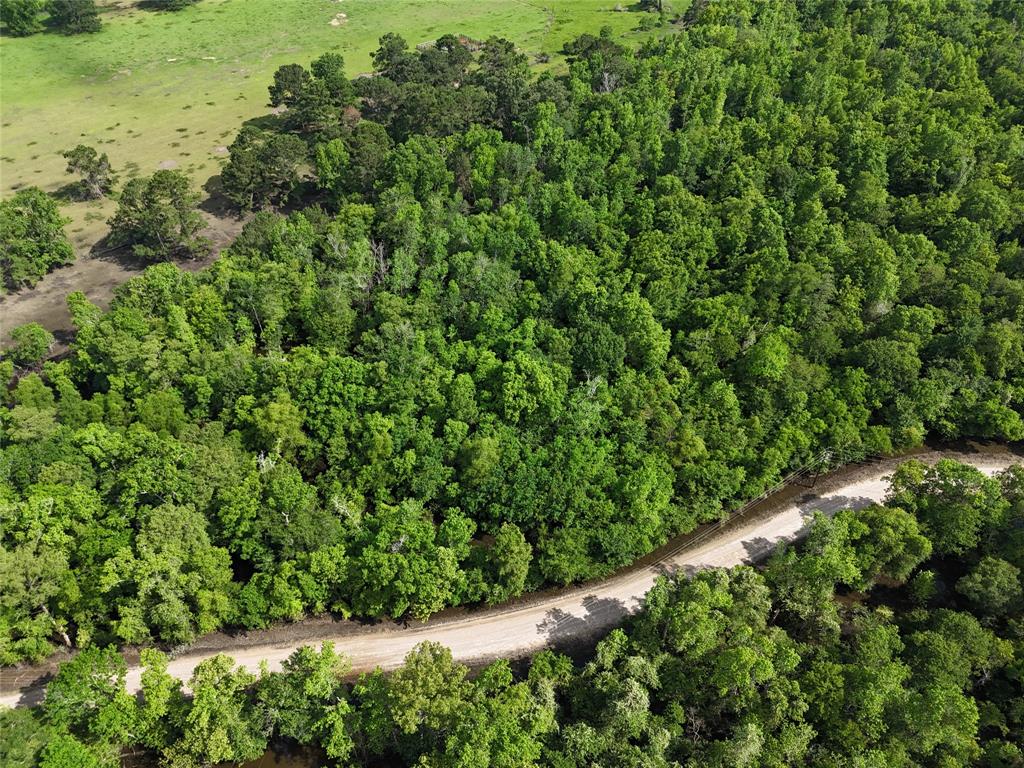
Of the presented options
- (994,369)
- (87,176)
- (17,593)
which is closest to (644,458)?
(994,369)

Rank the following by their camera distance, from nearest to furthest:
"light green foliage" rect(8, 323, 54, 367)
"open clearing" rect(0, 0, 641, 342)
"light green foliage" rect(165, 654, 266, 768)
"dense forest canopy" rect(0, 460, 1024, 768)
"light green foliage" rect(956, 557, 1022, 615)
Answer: "dense forest canopy" rect(0, 460, 1024, 768) → "light green foliage" rect(165, 654, 266, 768) → "light green foliage" rect(956, 557, 1022, 615) → "light green foliage" rect(8, 323, 54, 367) → "open clearing" rect(0, 0, 641, 342)

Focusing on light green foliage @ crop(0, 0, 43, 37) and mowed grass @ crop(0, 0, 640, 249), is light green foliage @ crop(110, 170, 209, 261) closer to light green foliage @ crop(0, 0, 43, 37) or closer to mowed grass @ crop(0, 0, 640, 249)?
mowed grass @ crop(0, 0, 640, 249)

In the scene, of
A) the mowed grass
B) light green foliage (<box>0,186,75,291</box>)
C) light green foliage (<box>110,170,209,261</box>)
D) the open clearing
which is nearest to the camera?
light green foliage (<box>0,186,75,291</box>)

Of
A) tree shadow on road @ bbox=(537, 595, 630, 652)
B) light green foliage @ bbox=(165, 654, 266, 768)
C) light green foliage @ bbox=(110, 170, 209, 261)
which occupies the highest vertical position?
light green foliage @ bbox=(110, 170, 209, 261)

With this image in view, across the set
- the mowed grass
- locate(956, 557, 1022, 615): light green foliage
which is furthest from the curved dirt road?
the mowed grass

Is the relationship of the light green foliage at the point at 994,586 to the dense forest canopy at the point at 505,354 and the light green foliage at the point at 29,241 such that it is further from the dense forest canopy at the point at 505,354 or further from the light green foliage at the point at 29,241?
the light green foliage at the point at 29,241

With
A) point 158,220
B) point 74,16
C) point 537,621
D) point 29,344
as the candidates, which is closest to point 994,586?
point 537,621

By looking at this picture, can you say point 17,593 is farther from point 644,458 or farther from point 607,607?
point 644,458
